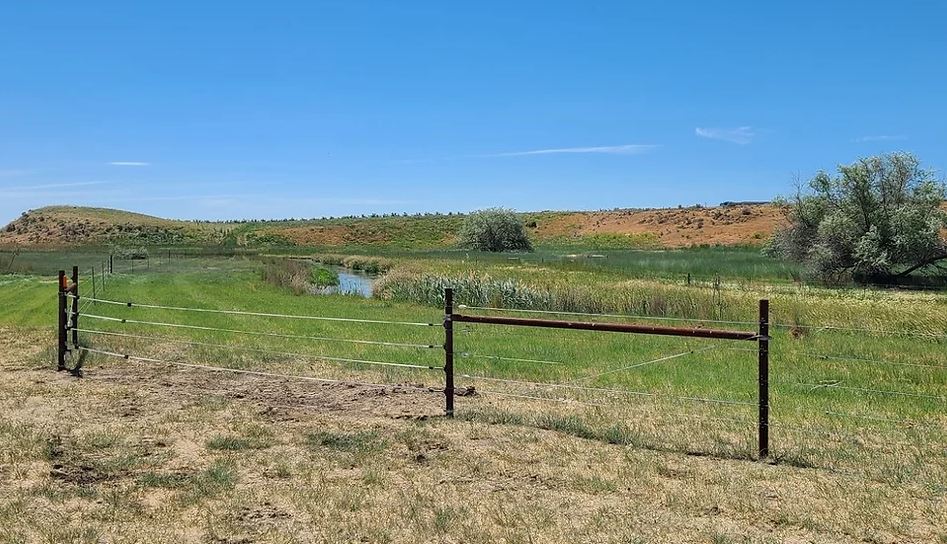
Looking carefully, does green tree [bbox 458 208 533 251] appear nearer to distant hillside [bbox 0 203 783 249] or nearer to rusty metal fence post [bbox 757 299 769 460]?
distant hillside [bbox 0 203 783 249]

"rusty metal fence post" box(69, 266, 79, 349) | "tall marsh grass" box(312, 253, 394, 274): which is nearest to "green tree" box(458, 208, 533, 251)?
"tall marsh grass" box(312, 253, 394, 274)

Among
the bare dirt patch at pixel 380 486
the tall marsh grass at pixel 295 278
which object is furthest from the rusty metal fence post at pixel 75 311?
the tall marsh grass at pixel 295 278

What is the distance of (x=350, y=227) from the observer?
376 ft

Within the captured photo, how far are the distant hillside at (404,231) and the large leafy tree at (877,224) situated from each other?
42.2 meters

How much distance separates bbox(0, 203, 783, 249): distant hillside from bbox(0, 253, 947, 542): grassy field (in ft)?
226

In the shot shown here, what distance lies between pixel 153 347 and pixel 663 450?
10498 mm

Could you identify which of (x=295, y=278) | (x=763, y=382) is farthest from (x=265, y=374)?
(x=295, y=278)

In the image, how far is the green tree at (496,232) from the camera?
77062mm

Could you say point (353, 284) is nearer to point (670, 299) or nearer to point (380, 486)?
point (670, 299)

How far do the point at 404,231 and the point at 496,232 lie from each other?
3757cm

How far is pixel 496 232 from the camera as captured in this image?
77250 mm

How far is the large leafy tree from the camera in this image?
103ft

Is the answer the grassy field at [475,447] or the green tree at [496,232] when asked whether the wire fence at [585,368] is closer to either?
the grassy field at [475,447]

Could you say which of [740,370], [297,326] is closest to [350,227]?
[297,326]
